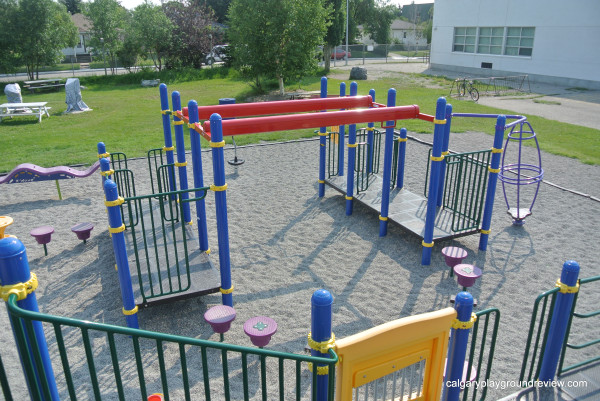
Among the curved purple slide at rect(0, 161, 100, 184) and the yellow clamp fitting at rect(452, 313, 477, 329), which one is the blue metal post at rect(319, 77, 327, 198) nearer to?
the curved purple slide at rect(0, 161, 100, 184)

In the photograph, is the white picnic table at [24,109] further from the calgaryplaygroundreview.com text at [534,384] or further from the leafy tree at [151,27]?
the calgaryplaygroundreview.com text at [534,384]

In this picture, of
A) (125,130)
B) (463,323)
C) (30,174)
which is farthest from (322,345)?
(125,130)

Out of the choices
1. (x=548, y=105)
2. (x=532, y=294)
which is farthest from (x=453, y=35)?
(x=532, y=294)

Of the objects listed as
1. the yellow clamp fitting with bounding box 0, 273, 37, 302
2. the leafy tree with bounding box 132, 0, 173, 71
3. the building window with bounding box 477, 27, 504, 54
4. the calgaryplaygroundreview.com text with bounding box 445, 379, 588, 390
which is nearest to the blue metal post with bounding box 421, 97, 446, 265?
the calgaryplaygroundreview.com text with bounding box 445, 379, 588, 390

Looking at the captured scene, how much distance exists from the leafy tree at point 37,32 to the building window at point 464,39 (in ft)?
81.3

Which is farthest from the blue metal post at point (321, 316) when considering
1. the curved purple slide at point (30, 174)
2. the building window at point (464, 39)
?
the building window at point (464, 39)

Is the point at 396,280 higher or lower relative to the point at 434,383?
lower

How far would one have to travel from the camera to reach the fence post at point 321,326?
2.48 meters

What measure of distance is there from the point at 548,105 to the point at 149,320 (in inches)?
721

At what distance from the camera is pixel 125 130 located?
14.7 metres

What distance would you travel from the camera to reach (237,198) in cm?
887

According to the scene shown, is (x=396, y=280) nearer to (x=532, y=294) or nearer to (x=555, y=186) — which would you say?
(x=532, y=294)

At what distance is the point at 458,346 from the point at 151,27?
95.0 ft

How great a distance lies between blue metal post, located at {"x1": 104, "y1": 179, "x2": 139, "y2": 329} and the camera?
423 centimetres
